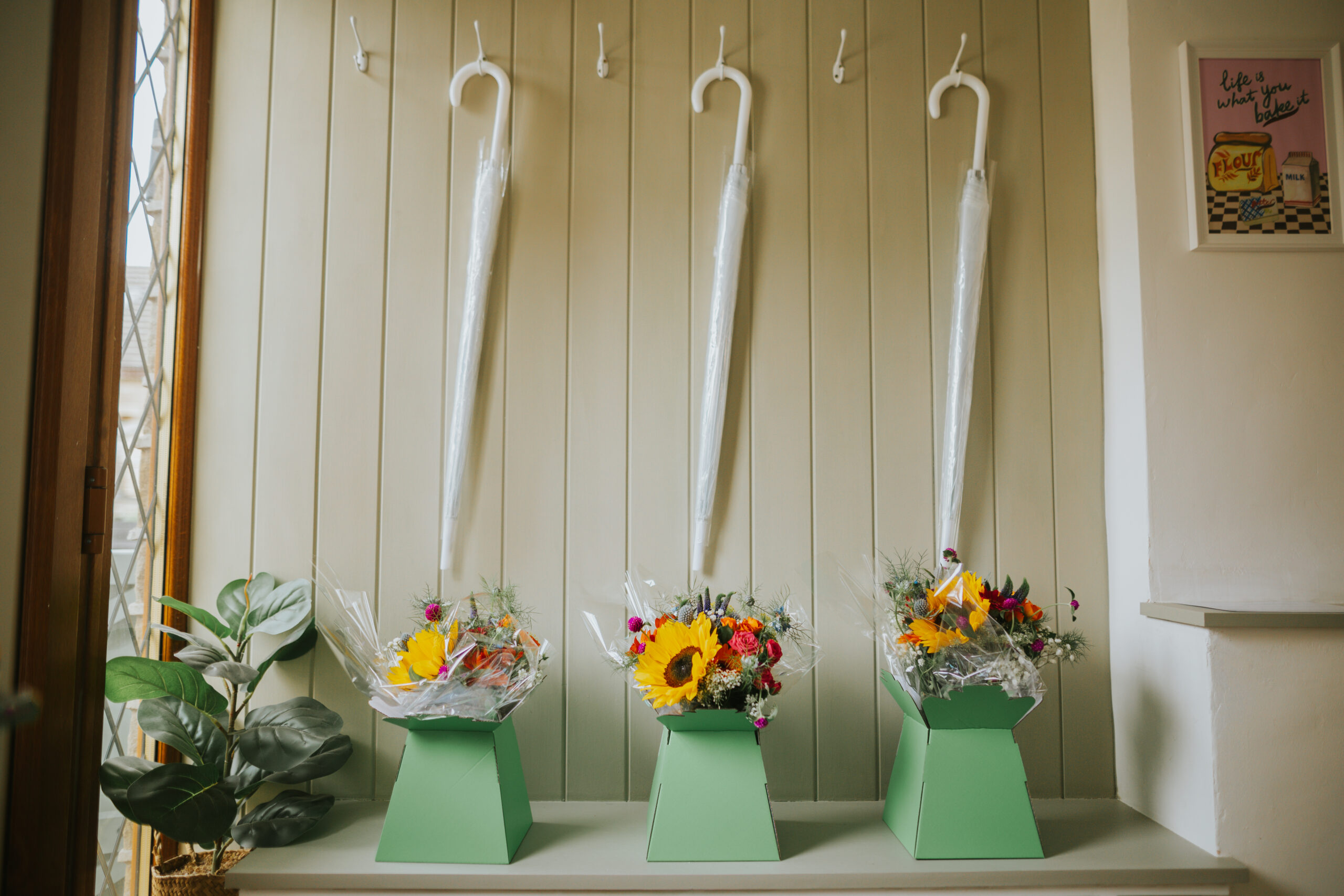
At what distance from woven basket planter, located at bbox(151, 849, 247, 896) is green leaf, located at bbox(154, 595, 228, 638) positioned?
38 cm

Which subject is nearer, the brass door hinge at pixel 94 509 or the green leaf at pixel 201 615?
the brass door hinge at pixel 94 509

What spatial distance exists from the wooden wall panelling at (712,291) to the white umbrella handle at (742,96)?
16 mm

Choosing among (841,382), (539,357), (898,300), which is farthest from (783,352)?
(539,357)

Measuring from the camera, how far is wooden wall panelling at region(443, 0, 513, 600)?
1528 millimetres

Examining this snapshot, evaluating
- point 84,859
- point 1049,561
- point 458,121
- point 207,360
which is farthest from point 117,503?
point 1049,561

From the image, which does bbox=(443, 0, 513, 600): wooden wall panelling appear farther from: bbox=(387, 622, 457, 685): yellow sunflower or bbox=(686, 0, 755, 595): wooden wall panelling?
bbox=(686, 0, 755, 595): wooden wall panelling

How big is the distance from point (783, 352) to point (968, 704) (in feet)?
2.46

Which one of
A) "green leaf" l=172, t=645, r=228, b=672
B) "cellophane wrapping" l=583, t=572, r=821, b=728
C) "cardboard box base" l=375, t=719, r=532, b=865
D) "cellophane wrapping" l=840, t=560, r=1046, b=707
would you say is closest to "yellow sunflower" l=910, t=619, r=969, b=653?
"cellophane wrapping" l=840, t=560, r=1046, b=707

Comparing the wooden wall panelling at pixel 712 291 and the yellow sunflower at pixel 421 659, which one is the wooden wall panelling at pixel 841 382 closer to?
the wooden wall panelling at pixel 712 291

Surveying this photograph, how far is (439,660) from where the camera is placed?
123cm

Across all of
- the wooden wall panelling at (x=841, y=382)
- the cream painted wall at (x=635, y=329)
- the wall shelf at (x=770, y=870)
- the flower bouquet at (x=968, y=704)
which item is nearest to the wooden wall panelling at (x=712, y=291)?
the cream painted wall at (x=635, y=329)

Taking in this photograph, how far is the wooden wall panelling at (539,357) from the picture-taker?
1517mm

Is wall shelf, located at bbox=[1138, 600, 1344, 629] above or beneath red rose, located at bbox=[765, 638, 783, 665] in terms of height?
above

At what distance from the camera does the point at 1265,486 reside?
4.65 feet
